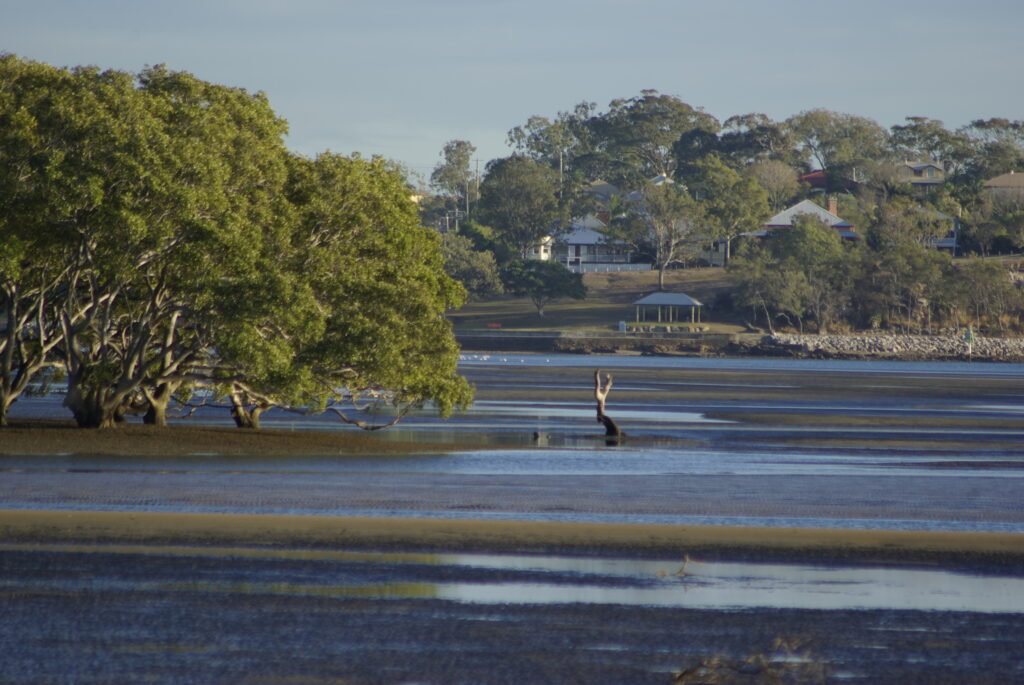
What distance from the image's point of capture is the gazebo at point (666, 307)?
126000 mm

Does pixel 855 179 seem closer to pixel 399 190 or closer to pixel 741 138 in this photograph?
pixel 741 138

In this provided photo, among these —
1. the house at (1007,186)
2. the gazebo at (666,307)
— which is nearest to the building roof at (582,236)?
the gazebo at (666,307)

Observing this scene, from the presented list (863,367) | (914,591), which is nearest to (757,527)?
(914,591)

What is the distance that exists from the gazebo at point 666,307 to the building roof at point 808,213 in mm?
19567

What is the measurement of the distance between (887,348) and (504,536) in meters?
106

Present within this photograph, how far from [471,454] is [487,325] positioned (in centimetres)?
9684

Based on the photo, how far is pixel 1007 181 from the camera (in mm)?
152125

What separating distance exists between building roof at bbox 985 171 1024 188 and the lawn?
3437 centimetres

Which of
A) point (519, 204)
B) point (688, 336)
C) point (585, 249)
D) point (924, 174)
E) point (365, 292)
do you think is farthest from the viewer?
point (924, 174)

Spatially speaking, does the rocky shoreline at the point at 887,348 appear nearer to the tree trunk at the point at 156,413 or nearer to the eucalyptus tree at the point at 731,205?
the eucalyptus tree at the point at 731,205

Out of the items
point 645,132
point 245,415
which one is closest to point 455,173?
point 645,132

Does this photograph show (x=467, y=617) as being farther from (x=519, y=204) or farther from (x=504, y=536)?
(x=519, y=204)

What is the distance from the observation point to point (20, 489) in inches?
880

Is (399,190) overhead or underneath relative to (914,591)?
overhead
